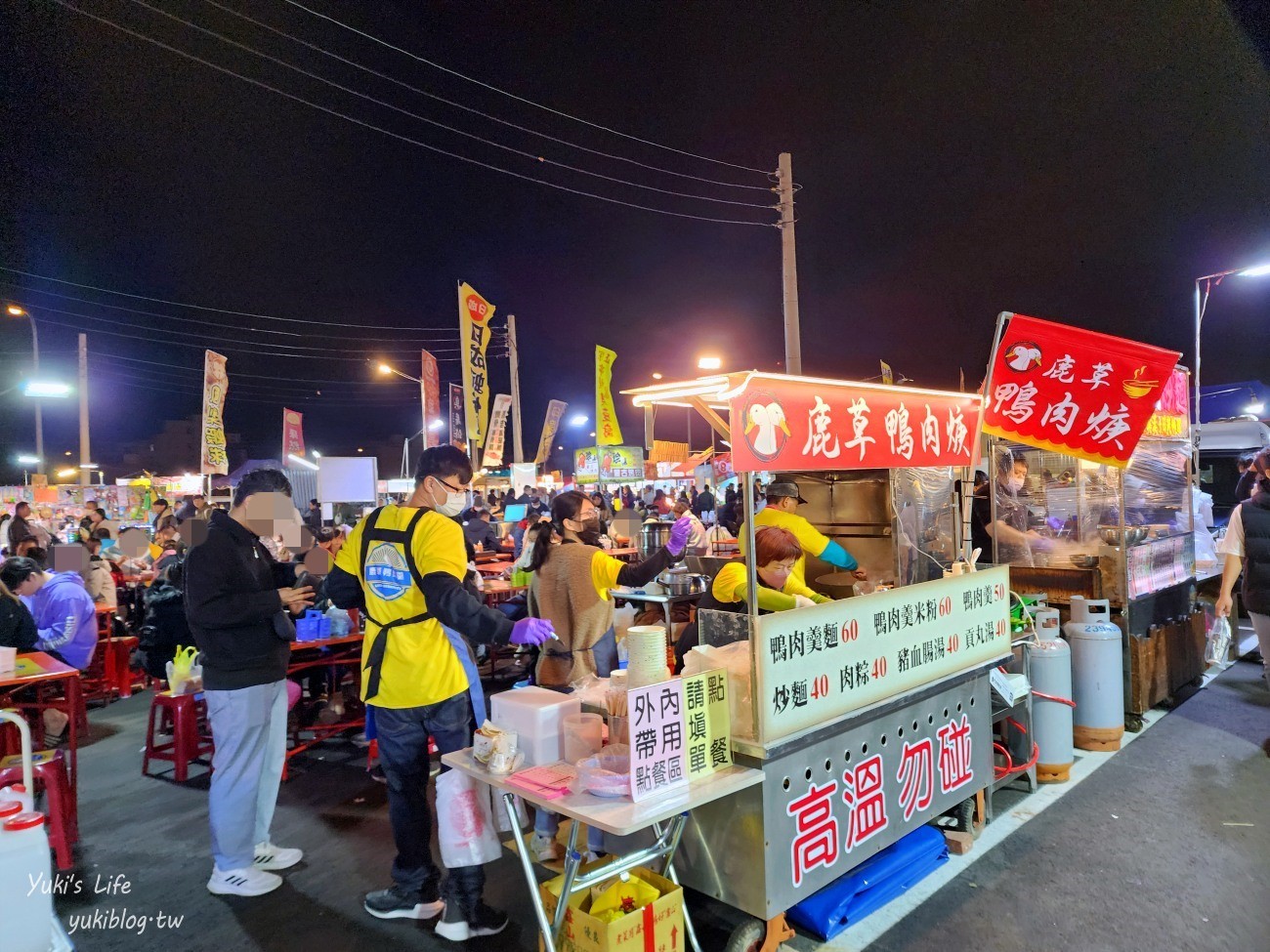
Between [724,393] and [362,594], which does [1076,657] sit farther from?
[362,594]

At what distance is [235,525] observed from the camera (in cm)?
378

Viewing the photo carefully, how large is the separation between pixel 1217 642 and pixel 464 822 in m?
8.03

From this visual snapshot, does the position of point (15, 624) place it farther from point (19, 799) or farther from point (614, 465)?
point (614, 465)

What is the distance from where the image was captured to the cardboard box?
249 centimetres

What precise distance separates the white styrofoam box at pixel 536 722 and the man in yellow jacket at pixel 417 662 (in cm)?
31

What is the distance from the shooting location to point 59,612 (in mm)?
5824

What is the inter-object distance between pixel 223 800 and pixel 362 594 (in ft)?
4.64

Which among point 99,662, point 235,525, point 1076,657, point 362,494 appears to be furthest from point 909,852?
point 362,494

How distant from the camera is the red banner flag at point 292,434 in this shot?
1806 cm

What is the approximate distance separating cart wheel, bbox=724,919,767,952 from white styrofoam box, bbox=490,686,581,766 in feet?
3.41

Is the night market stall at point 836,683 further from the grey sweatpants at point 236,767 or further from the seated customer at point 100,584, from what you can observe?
the seated customer at point 100,584

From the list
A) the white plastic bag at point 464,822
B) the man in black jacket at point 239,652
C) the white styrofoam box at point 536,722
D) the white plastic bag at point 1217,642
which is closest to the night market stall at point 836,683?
the white styrofoam box at point 536,722

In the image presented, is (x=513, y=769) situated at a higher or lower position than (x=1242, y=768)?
higher

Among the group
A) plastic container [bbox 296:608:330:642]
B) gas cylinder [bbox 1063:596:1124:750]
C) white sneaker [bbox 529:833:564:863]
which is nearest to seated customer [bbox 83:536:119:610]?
plastic container [bbox 296:608:330:642]
